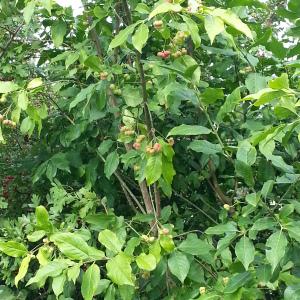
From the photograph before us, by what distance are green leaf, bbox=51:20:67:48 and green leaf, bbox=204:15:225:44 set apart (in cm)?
90

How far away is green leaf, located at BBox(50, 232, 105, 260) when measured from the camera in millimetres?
1351

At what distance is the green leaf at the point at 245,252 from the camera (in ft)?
4.80

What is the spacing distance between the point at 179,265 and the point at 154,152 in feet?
1.13

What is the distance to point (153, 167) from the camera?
1.52 meters

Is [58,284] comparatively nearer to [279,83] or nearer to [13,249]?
[13,249]

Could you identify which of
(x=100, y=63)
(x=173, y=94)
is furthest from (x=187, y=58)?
(x=100, y=63)

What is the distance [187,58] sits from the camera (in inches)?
68.4

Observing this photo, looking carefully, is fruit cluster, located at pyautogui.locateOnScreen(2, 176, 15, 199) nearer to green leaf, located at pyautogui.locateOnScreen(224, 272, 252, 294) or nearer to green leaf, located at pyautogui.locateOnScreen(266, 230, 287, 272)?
green leaf, located at pyautogui.locateOnScreen(224, 272, 252, 294)

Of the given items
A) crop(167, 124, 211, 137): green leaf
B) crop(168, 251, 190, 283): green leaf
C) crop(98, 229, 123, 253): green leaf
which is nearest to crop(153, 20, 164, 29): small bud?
crop(167, 124, 211, 137): green leaf

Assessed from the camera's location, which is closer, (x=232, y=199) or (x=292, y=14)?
(x=292, y=14)

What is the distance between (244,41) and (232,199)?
0.70m

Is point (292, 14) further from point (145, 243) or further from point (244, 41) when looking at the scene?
point (145, 243)

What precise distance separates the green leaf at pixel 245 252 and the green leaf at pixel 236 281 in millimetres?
68

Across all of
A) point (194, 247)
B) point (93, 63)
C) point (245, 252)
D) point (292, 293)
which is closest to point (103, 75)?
point (93, 63)
